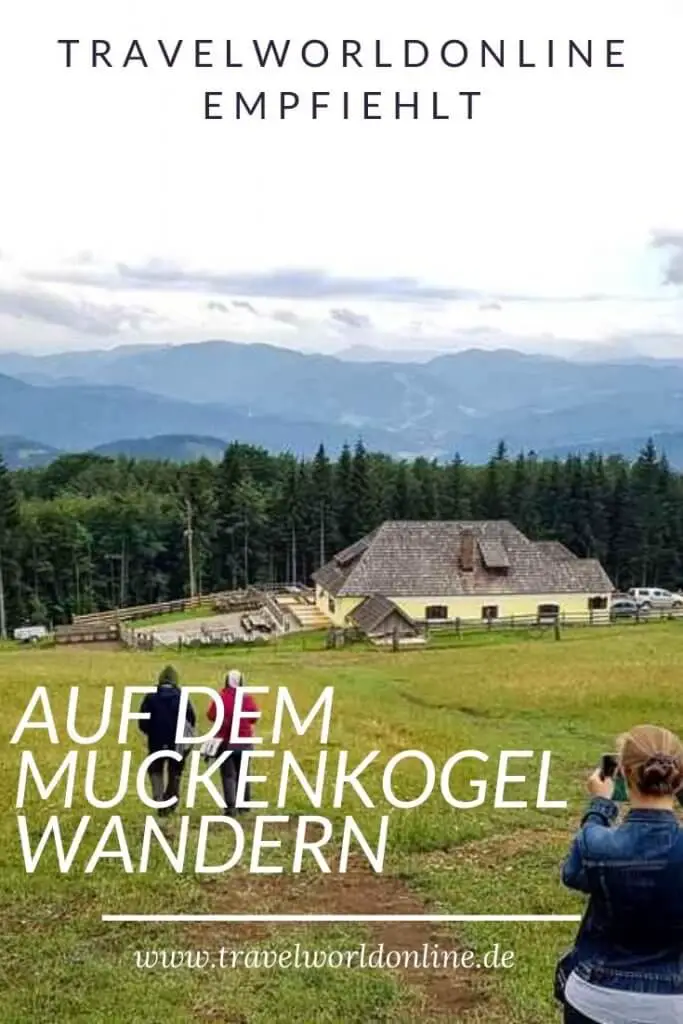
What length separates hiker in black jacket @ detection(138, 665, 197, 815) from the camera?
37.5 ft

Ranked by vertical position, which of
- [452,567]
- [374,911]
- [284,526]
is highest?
[284,526]

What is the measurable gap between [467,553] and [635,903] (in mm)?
45458

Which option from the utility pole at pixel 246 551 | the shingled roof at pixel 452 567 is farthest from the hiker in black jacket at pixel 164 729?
the utility pole at pixel 246 551

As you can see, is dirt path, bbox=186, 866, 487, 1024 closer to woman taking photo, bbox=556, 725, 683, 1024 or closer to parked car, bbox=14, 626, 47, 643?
woman taking photo, bbox=556, 725, 683, 1024

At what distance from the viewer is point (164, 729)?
11.5 metres

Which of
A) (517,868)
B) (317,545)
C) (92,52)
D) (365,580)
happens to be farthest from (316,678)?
(317,545)

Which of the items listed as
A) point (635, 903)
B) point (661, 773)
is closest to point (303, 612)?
point (635, 903)

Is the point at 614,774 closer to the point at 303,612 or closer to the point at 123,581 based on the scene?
the point at 303,612

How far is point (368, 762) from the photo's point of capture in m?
14.0

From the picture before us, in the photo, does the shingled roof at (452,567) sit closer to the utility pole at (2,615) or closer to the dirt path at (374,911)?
the utility pole at (2,615)

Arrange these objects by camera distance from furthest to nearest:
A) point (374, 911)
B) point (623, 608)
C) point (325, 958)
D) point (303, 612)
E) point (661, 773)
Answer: point (303, 612) < point (623, 608) < point (374, 911) < point (325, 958) < point (661, 773)

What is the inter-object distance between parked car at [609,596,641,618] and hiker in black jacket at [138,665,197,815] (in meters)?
37.4

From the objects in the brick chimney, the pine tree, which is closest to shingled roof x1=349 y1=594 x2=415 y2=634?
the brick chimney

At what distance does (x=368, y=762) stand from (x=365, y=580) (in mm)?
34522
